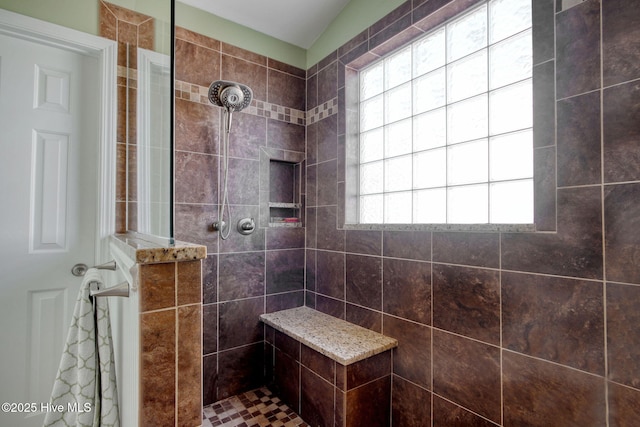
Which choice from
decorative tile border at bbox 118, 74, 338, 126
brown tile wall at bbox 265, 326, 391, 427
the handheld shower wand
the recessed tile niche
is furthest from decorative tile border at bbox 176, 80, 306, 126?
brown tile wall at bbox 265, 326, 391, 427

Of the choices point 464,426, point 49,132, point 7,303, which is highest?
point 49,132

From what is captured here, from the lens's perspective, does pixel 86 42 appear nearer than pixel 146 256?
No

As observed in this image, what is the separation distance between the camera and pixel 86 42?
4.94ft

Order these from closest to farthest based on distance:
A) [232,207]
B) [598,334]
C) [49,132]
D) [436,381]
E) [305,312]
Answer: [598,334], [436,381], [49,132], [232,207], [305,312]

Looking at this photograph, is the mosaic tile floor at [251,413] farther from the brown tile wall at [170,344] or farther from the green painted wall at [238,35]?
the green painted wall at [238,35]

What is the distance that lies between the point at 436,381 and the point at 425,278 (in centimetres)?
49

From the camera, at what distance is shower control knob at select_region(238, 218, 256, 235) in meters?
1.91

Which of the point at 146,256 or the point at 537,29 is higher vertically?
the point at 537,29

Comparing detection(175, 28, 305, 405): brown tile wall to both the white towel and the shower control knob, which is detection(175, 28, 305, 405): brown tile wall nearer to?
the shower control knob

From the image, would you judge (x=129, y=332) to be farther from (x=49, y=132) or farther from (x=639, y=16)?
(x=639, y=16)

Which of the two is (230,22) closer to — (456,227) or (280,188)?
(280,188)

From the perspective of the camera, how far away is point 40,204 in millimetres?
1463

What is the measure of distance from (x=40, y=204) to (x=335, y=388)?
1.77 m

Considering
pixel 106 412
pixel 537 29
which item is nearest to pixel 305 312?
pixel 106 412
